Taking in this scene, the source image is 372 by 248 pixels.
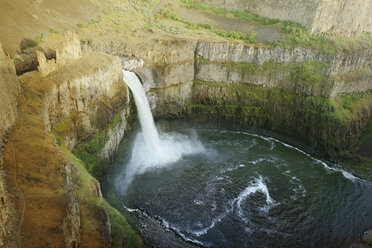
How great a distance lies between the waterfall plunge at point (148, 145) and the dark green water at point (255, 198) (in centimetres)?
68

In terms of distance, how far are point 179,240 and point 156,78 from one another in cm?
1596

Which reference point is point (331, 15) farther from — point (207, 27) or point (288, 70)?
point (207, 27)

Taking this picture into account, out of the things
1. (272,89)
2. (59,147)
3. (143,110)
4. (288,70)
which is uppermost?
(288,70)

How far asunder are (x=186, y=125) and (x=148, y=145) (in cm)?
687

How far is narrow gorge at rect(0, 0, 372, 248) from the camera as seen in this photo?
1216cm

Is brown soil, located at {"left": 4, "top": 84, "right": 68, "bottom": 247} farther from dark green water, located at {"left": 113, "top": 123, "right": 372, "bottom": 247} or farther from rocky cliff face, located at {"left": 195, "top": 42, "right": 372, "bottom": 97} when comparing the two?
rocky cliff face, located at {"left": 195, "top": 42, "right": 372, "bottom": 97}

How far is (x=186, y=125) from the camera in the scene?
3169cm

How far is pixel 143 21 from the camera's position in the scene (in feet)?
122

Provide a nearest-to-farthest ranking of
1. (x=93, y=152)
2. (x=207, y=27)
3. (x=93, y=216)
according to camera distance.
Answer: (x=93, y=216), (x=93, y=152), (x=207, y=27)

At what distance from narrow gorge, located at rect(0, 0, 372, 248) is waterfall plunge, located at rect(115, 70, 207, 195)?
0.14 meters

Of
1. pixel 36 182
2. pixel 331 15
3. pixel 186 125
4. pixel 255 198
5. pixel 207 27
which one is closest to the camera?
pixel 36 182

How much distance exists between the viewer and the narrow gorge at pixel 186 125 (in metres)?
12.2

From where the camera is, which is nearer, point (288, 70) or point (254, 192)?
point (254, 192)

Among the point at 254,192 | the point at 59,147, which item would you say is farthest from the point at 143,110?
the point at 59,147
